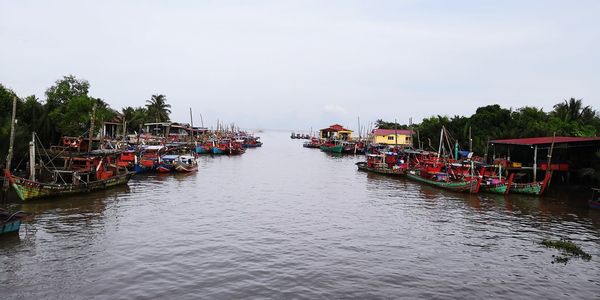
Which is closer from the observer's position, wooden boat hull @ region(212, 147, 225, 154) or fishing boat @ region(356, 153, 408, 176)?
fishing boat @ region(356, 153, 408, 176)

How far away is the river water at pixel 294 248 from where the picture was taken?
1530cm

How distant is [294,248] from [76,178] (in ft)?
63.1

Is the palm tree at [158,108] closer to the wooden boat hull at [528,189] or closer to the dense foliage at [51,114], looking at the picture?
the dense foliage at [51,114]

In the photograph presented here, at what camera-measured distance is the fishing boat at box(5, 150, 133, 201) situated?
2708 cm

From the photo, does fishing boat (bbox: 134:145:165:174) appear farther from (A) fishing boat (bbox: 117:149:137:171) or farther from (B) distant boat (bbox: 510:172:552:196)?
(B) distant boat (bbox: 510:172:552:196)

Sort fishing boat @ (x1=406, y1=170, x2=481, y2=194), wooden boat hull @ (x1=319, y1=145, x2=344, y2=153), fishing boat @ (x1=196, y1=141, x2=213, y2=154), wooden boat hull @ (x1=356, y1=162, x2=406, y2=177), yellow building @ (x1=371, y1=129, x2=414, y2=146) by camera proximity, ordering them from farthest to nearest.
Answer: wooden boat hull @ (x1=319, y1=145, x2=344, y2=153) < yellow building @ (x1=371, y1=129, x2=414, y2=146) < fishing boat @ (x1=196, y1=141, x2=213, y2=154) < wooden boat hull @ (x1=356, y1=162, x2=406, y2=177) < fishing boat @ (x1=406, y1=170, x2=481, y2=194)

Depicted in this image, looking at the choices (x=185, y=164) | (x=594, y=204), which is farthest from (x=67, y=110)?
(x=594, y=204)

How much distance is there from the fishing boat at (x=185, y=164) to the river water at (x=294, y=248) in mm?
14224

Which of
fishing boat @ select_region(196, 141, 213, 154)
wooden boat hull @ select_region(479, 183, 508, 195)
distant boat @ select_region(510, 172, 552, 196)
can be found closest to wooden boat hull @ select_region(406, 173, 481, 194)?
wooden boat hull @ select_region(479, 183, 508, 195)

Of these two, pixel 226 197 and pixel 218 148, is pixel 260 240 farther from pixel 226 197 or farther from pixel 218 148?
pixel 218 148

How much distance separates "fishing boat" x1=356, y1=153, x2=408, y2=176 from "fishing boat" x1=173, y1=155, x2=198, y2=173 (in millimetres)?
22019

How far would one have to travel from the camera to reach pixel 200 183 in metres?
42.2

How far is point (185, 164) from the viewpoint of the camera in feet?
165

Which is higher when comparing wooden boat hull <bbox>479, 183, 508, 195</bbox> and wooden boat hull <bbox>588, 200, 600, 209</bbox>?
wooden boat hull <bbox>479, 183, 508, 195</bbox>
